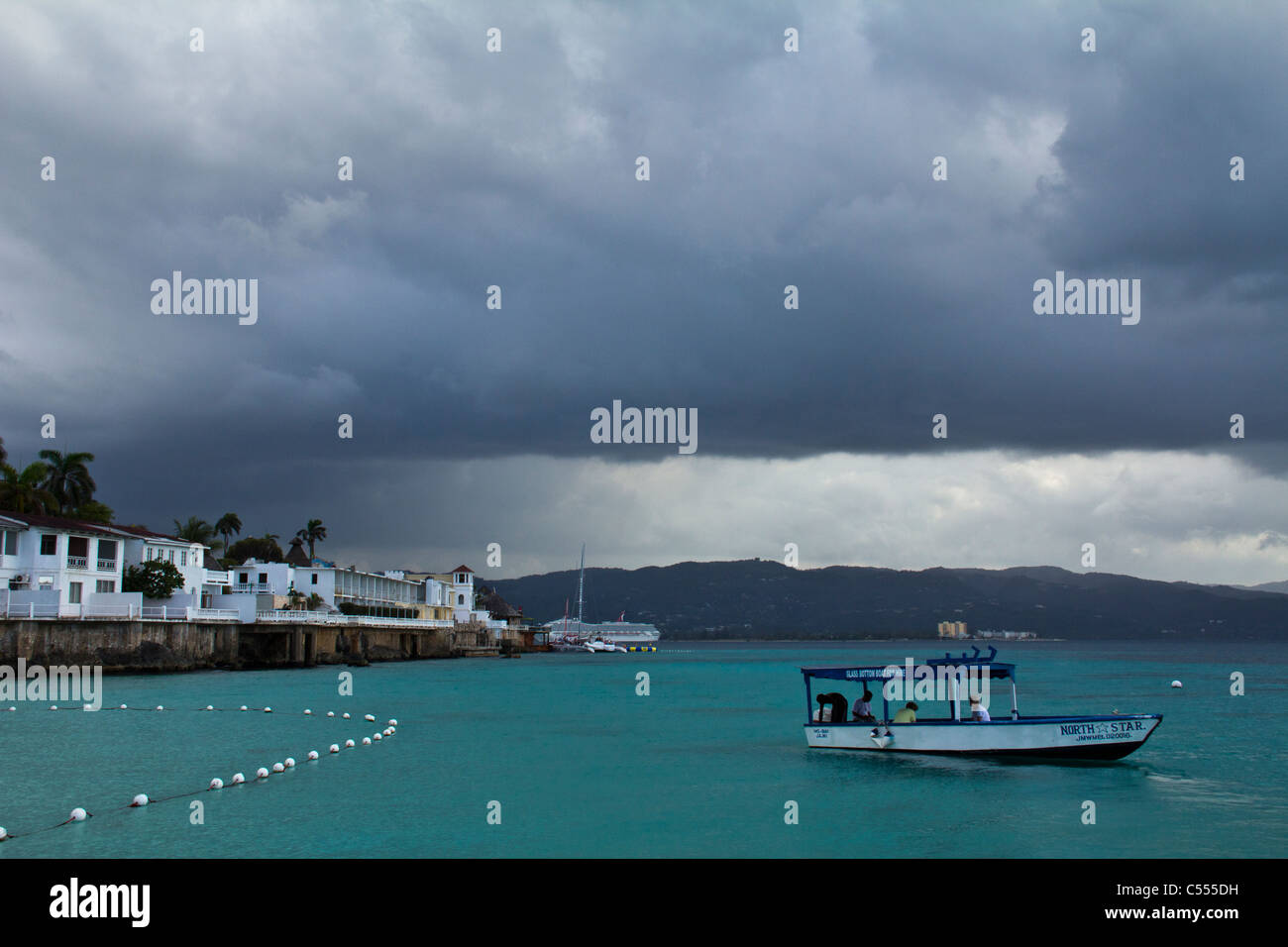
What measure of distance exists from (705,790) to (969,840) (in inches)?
316

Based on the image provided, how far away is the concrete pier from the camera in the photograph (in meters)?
63.9

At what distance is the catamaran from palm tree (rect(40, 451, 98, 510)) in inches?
3400

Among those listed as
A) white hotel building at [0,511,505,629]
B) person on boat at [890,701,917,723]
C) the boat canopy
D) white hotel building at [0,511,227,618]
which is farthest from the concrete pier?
person on boat at [890,701,917,723]

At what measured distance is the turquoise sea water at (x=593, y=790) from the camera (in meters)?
21.4

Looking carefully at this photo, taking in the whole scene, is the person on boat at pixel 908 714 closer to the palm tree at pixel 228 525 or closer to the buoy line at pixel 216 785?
the buoy line at pixel 216 785

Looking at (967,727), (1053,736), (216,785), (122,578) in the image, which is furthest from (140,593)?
(1053,736)

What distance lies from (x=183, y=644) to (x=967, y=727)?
61.4 metres

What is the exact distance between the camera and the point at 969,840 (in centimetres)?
2166

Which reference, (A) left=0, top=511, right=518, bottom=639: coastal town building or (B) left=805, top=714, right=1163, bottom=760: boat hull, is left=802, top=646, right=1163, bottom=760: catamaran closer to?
(B) left=805, top=714, right=1163, bottom=760: boat hull

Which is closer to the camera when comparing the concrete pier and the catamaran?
the catamaran

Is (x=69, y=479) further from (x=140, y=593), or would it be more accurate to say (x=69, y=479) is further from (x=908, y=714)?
(x=908, y=714)
